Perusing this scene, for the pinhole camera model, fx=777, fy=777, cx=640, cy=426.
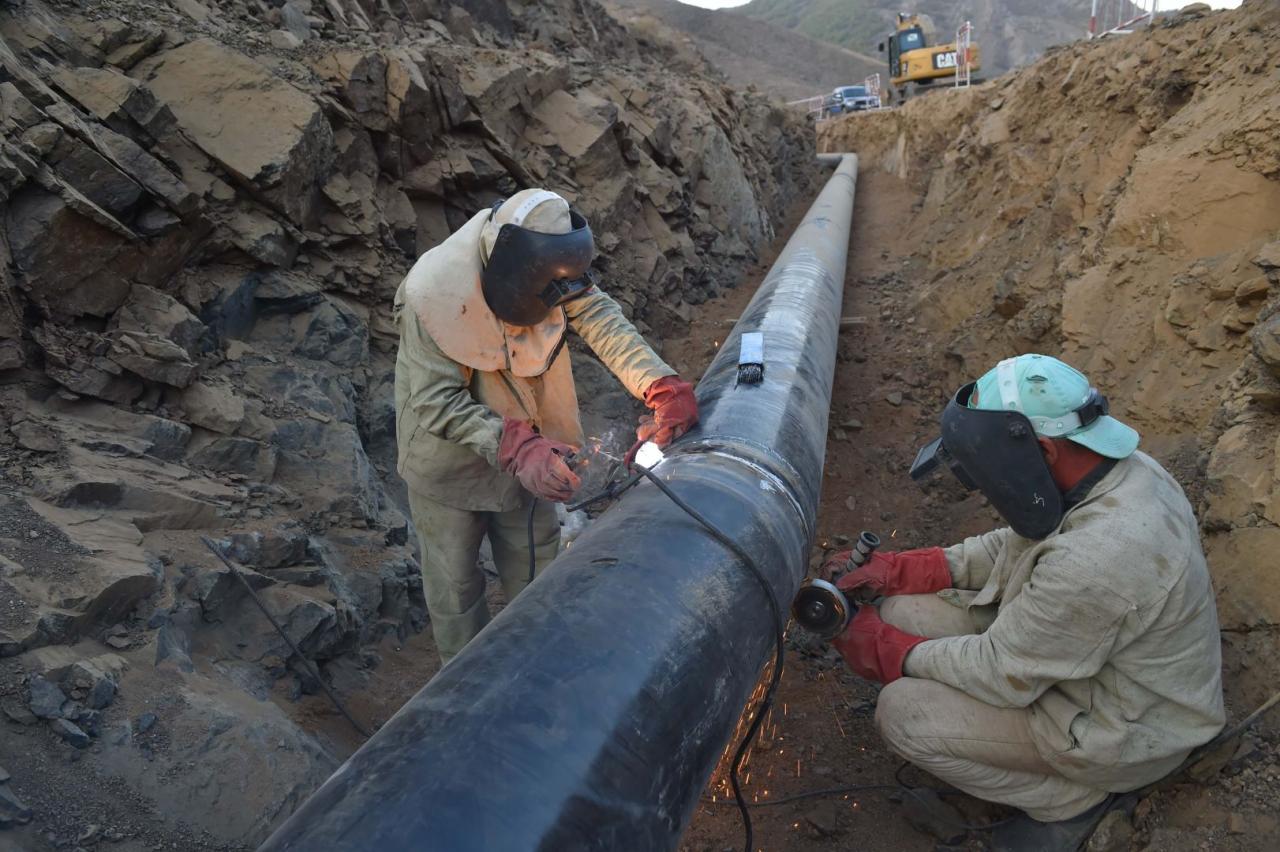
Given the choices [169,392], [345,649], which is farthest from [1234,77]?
[169,392]

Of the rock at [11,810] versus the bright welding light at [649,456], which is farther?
the bright welding light at [649,456]

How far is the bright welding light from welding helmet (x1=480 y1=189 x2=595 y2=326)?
62 centimetres

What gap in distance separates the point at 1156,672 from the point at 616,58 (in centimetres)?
1259

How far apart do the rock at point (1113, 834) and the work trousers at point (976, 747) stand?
0.22ft

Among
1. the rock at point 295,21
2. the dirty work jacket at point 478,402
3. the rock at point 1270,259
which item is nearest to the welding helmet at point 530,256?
the dirty work jacket at point 478,402

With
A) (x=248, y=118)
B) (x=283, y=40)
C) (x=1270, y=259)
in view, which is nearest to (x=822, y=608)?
(x=1270, y=259)

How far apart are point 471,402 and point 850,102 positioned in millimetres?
27601

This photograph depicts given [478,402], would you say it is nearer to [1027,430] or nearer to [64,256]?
[1027,430]

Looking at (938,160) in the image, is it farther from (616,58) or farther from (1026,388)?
(1026,388)

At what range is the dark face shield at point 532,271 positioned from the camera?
2.65 m

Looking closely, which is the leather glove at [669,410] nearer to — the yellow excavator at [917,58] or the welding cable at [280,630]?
the welding cable at [280,630]

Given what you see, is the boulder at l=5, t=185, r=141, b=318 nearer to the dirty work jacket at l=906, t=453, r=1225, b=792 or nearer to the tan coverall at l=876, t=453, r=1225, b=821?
the tan coverall at l=876, t=453, r=1225, b=821

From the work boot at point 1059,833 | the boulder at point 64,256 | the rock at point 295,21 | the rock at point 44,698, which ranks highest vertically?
the rock at point 295,21

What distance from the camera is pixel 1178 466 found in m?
3.31
